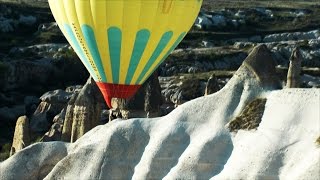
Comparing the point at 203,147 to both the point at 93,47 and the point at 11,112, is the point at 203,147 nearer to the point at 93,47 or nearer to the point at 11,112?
the point at 93,47

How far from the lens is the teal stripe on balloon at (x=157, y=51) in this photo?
21.7 metres

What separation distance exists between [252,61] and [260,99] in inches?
29.0

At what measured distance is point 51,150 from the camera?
15.4m

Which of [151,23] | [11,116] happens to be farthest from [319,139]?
[11,116]

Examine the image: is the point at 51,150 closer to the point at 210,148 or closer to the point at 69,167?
the point at 69,167

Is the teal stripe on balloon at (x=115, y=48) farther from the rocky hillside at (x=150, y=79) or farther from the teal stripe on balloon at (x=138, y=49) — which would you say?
the rocky hillside at (x=150, y=79)

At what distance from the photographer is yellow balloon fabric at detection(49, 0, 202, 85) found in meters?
20.8

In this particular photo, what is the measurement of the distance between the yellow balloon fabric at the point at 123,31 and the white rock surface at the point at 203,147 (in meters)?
6.23

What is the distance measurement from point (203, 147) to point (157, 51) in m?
8.91

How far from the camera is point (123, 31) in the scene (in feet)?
69.1

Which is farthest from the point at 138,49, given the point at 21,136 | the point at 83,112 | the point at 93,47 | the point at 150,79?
the point at 150,79

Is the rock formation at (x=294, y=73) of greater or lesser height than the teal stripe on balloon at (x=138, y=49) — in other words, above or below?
below

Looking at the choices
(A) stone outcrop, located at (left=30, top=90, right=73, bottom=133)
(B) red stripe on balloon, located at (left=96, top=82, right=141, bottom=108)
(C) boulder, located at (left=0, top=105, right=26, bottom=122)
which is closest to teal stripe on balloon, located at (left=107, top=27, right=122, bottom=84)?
(B) red stripe on balloon, located at (left=96, top=82, right=141, bottom=108)

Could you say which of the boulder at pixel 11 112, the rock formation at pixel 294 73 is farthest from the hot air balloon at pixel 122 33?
the boulder at pixel 11 112
